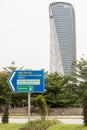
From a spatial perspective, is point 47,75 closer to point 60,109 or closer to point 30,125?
point 60,109

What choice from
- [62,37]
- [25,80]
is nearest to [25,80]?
[25,80]

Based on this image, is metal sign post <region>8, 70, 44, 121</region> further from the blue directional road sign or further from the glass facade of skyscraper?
the glass facade of skyscraper

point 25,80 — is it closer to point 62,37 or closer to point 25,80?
point 25,80

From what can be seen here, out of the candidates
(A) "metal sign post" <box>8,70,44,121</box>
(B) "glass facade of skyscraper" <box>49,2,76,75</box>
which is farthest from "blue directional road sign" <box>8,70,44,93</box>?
(B) "glass facade of skyscraper" <box>49,2,76,75</box>

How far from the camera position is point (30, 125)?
15.4 metres

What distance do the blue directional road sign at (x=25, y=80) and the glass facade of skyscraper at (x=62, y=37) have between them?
81207 mm

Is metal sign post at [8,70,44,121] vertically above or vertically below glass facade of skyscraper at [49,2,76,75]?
below

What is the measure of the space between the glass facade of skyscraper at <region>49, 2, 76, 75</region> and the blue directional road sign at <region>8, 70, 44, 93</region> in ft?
266

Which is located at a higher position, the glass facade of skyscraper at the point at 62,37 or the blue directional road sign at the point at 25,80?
the glass facade of skyscraper at the point at 62,37

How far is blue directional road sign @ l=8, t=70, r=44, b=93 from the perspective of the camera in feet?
55.9

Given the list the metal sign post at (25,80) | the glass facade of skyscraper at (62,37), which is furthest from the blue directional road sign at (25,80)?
the glass facade of skyscraper at (62,37)

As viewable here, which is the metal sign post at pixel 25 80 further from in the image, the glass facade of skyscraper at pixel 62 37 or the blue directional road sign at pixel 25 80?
the glass facade of skyscraper at pixel 62 37

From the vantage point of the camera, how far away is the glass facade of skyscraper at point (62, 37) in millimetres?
102688

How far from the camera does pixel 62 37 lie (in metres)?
115
